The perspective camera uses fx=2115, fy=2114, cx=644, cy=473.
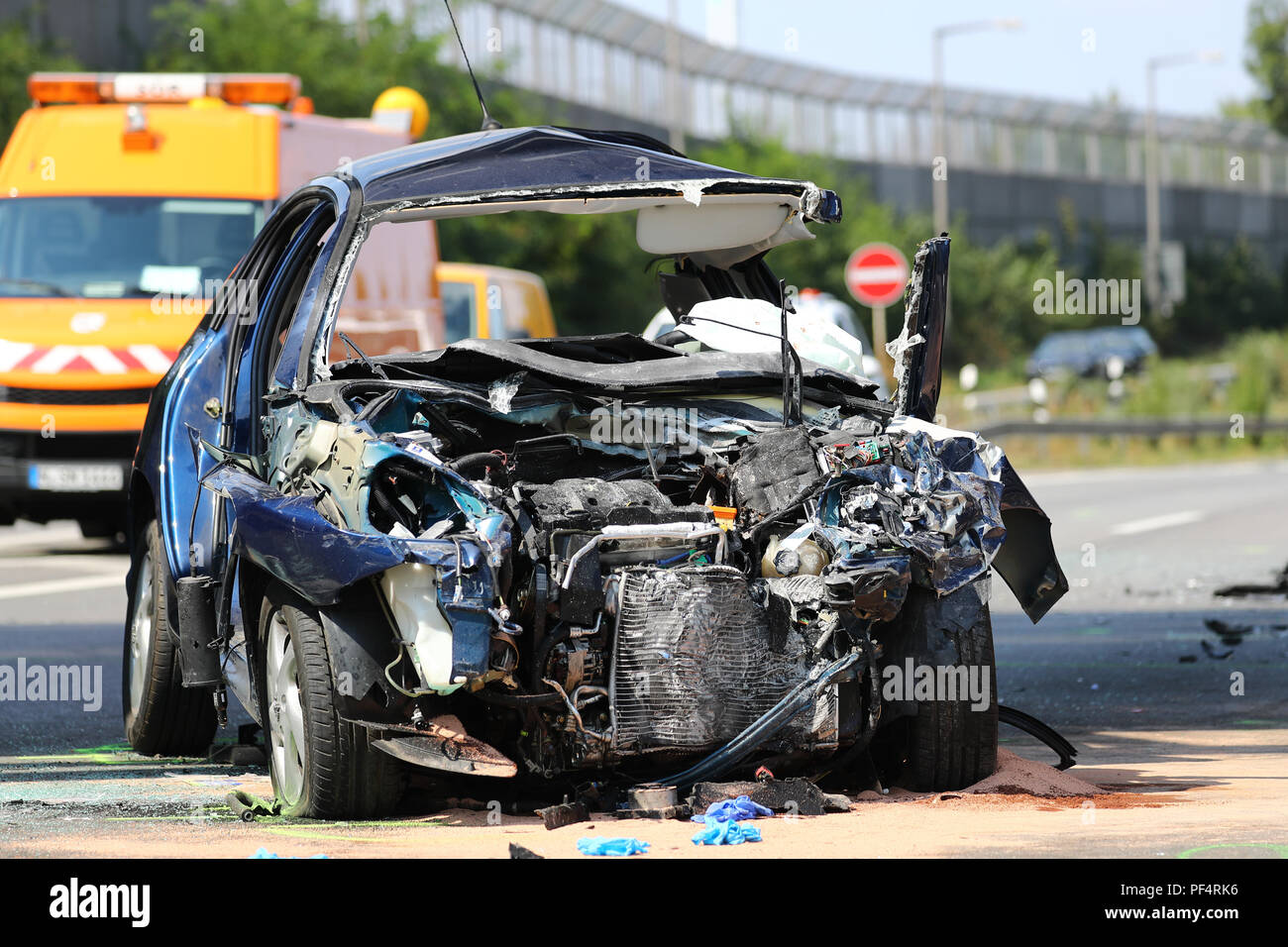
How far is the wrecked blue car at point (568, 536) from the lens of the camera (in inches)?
220

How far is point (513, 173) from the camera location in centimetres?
665

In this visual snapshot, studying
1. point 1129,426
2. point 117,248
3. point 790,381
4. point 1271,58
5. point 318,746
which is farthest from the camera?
point 1271,58

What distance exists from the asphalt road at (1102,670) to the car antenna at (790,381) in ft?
5.04

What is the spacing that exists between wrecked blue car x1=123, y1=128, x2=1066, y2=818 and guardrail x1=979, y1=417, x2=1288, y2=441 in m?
22.5

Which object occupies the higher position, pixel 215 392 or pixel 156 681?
pixel 215 392

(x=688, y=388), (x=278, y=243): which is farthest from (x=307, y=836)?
(x=278, y=243)

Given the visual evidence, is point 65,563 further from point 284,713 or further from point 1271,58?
point 1271,58

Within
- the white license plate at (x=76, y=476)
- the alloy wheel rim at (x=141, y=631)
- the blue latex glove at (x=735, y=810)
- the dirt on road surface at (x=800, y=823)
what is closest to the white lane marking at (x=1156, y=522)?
the white license plate at (x=76, y=476)

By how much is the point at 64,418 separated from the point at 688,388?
28.9 feet

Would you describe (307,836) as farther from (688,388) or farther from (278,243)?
(278,243)

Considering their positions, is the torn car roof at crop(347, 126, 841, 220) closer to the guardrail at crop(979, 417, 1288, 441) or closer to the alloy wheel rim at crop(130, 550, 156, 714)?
the alloy wheel rim at crop(130, 550, 156, 714)

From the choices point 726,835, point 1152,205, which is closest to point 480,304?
point 726,835

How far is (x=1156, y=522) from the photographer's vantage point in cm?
1961

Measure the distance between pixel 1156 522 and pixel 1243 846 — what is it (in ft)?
48.0
